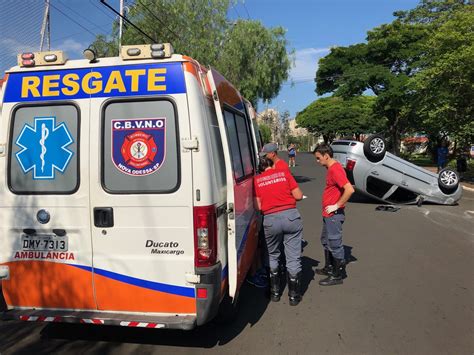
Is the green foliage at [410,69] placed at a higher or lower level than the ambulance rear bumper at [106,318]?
higher

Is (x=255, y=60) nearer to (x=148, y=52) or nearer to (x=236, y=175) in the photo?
(x=236, y=175)

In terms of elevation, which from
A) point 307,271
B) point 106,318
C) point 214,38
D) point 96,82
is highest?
point 214,38

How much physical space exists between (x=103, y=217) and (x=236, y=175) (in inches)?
53.2

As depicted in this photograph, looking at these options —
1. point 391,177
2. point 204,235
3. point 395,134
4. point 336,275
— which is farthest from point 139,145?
point 395,134

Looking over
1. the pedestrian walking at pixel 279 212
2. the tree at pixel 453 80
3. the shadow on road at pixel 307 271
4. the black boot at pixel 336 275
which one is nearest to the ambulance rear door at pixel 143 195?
the pedestrian walking at pixel 279 212

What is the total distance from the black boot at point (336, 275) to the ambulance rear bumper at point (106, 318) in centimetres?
257

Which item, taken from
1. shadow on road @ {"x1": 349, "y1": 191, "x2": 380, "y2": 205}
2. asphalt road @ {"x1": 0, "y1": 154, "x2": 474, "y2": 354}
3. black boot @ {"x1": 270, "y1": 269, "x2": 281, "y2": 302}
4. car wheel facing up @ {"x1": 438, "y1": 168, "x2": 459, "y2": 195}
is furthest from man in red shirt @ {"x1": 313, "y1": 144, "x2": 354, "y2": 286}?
shadow on road @ {"x1": 349, "y1": 191, "x2": 380, "y2": 205}

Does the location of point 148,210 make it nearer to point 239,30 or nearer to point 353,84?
point 239,30

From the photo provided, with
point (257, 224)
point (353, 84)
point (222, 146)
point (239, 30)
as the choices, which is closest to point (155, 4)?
point (239, 30)

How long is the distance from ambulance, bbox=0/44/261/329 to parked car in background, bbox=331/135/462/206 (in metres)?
8.51

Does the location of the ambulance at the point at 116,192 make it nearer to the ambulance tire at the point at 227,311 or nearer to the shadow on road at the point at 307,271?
the ambulance tire at the point at 227,311

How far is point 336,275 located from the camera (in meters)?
5.53

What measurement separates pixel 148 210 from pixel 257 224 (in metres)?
2.21

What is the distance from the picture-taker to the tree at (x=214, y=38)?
1390cm
